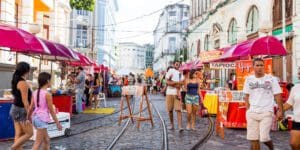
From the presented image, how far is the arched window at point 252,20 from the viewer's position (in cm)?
2624

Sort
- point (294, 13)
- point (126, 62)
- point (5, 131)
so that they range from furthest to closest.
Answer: point (126, 62) < point (294, 13) < point (5, 131)

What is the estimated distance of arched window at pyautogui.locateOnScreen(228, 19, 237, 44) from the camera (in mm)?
30691

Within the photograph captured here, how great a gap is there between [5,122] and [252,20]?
2062 centimetres

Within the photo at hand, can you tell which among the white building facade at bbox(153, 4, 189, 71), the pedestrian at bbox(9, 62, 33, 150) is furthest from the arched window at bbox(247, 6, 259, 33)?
the white building facade at bbox(153, 4, 189, 71)

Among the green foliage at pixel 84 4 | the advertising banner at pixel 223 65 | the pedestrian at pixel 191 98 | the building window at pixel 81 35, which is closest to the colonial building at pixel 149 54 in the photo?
the building window at pixel 81 35

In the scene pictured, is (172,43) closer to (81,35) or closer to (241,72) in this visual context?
(81,35)

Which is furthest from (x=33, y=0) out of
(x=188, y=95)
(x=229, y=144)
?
(x=229, y=144)

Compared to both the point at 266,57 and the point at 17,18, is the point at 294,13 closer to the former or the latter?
the point at 266,57

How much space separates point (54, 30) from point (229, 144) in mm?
21690

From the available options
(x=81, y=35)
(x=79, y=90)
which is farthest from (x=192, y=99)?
(x=81, y=35)

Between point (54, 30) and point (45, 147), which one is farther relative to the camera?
point (54, 30)

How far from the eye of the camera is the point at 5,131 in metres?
9.73

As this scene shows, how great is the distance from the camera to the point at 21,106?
6824 millimetres

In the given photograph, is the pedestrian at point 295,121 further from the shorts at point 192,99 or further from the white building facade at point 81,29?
the white building facade at point 81,29
